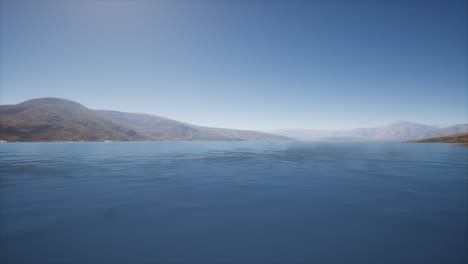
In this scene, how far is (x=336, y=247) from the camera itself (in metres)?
6.31

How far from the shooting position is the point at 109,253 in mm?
5918

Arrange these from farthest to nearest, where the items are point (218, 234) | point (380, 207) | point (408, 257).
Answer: point (380, 207) → point (218, 234) → point (408, 257)

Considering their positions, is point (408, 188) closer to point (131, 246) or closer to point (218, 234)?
point (218, 234)

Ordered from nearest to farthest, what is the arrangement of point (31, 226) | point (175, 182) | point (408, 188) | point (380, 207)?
point (31, 226)
point (380, 207)
point (408, 188)
point (175, 182)

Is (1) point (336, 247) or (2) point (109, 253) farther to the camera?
(1) point (336, 247)

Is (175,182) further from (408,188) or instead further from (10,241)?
(408,188)

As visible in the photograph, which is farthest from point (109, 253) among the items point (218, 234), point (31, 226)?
point (31, 226)

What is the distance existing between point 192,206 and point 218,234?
12.0 ft

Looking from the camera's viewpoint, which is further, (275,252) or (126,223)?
(126,223)

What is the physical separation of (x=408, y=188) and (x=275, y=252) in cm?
1551

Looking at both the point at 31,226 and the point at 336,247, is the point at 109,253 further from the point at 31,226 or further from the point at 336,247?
the point at 336,247

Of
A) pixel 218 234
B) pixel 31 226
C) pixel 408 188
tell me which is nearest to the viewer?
pixel 218 234

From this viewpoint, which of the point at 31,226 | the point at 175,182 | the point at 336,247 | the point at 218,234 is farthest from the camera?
the point at 175,182

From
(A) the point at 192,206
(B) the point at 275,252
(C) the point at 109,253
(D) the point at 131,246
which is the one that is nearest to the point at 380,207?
(B) the point at 275,252
